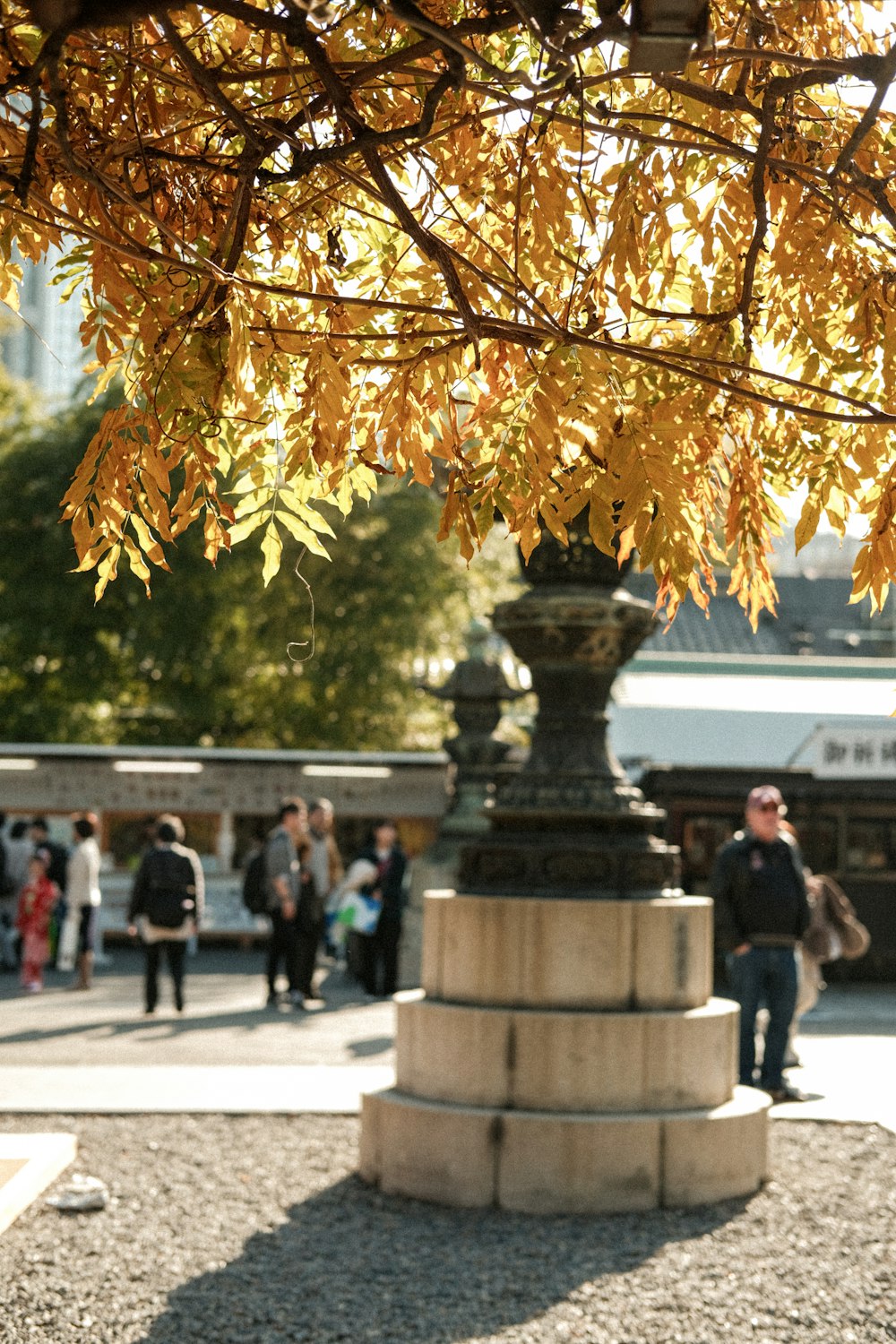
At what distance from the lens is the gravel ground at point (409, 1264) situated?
4969 millimetres

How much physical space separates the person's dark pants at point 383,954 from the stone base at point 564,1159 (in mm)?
8824

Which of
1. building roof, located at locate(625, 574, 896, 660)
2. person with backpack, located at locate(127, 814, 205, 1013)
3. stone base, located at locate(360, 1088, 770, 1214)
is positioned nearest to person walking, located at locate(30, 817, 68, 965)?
person with backpack, located at locate(127, 814, 205, 1013)

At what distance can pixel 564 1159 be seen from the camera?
21.2 feet

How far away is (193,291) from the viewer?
3.69 metres

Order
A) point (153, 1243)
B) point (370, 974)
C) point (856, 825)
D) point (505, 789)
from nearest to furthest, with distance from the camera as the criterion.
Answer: point (153, 1243) → point (505, 789) → point (370, 974) → point (856, 825)

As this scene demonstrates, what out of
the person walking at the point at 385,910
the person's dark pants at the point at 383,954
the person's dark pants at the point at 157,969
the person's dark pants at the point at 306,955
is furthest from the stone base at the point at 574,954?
the person's dark pants at the point at 383,954

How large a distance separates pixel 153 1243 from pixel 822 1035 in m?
8.87

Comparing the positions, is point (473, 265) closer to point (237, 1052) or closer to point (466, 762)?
point (237, 1052)

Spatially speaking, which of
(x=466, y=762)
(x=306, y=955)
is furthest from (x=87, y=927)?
(x=466, y=762)

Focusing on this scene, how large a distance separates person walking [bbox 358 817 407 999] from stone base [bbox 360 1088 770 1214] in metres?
8.58

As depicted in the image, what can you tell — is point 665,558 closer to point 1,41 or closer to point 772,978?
point 1,41

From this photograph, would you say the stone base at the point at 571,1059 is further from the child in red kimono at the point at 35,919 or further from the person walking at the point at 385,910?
the child in red kimono at the point at 35,919

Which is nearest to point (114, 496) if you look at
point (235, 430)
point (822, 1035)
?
point (235, 430)

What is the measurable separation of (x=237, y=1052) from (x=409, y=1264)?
19.9 ft
